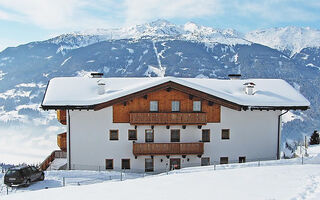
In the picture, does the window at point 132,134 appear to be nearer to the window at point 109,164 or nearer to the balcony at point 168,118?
the balcony at point 168,118

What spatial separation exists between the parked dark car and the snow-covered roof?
21.8 feet

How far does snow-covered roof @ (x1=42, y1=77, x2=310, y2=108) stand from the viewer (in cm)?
2391

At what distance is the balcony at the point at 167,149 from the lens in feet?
78.4

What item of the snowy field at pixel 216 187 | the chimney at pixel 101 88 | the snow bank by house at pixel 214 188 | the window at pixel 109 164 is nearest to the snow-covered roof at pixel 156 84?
the chimney at pixel 101 88

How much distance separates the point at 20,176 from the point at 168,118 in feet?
37.0

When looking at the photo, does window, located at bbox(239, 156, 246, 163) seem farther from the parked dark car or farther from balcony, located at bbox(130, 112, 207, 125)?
the parked dark car

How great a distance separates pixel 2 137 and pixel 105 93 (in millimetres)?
166698

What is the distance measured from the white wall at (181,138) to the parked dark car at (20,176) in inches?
232

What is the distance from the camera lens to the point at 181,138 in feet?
82.6

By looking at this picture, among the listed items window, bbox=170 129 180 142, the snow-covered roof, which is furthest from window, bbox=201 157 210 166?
the snow-covered roof

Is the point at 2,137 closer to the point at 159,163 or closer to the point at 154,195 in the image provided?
the point at 159,163

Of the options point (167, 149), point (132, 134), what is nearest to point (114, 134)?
point (132, 134)

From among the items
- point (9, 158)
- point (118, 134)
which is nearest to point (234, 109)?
point (118, 134)

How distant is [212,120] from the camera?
998 inches
